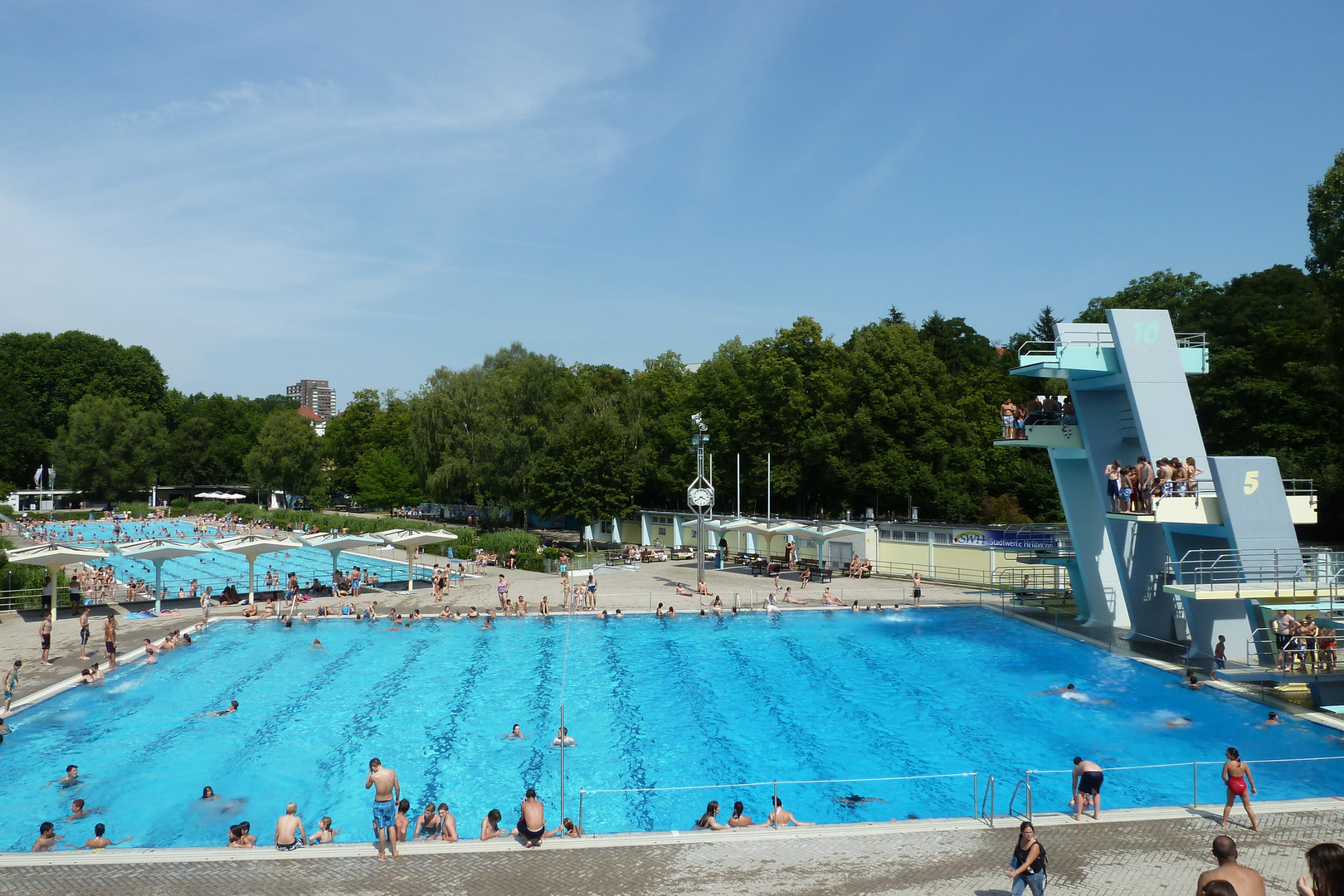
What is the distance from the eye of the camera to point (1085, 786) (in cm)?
1079

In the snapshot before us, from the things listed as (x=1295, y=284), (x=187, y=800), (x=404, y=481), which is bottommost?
(x=187, y=800)

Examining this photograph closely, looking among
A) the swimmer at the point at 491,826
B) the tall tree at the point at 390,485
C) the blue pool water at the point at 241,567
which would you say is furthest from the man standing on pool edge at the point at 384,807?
the tall tree at the point at 390,485

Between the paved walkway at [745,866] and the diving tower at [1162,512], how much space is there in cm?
960

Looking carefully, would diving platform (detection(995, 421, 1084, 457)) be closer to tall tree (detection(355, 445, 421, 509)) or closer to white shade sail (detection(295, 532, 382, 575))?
white shade sail (detection(295, 532, 382, 575))

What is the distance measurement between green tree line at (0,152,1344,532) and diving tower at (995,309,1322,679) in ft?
39.0

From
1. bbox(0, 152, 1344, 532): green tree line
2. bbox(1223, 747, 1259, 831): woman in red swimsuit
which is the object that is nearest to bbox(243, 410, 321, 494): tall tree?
bbox(0, 152, 1344, 532): green tree line

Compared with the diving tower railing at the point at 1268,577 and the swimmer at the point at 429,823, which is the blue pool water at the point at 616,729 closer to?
the swimmer at the point at 429,823

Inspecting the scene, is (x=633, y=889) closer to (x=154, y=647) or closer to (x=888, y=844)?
(x=888, y=844)

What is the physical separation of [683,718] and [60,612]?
21.6m

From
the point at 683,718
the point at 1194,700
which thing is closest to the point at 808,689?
the point at 683,718

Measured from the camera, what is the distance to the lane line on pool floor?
9.50 metres

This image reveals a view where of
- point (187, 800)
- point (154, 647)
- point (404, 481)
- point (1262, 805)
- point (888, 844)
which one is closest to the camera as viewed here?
point (888, 844)

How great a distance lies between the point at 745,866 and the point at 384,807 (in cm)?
435

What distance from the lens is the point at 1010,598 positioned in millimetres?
29750
